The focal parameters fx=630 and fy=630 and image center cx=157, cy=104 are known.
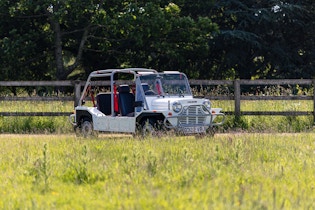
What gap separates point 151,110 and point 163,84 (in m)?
1.06

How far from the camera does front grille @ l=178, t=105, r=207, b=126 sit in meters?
14.1

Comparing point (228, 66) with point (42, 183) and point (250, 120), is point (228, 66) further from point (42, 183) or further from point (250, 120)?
point (42, 183)

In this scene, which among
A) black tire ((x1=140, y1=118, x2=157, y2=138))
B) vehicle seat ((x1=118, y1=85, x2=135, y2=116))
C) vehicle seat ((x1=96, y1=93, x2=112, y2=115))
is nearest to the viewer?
black tire ((x1=140, y1=118, x2=157, y2=138))

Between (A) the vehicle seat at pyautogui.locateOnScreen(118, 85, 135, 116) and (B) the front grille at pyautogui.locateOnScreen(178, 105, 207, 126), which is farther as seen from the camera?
(A) the vehicle seat at pyautogui.locateOnScreen(118, 85, 135, 116)

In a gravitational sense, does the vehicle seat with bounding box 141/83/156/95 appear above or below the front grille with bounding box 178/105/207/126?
above

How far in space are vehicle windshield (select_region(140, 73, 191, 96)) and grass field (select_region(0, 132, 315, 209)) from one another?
380 centimetres

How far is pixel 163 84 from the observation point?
1505 centimetres

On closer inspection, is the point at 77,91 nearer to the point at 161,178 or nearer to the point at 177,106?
the point at 177,106

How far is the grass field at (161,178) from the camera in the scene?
6.36 metres

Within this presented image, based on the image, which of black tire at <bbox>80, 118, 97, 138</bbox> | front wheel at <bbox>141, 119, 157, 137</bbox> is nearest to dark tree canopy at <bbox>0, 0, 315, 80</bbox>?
black tire at <bbox>80, 118, 97, 138</bbox>

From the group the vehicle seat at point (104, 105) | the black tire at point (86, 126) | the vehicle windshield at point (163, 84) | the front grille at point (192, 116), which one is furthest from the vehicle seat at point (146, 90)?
the black tire at point (86, 126)

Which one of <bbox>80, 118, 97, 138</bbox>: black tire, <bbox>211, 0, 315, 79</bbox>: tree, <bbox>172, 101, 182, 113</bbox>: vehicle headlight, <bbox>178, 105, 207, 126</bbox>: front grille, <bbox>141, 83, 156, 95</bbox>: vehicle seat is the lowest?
<bbox>80, 118, 97, 138</bbox>: black tire

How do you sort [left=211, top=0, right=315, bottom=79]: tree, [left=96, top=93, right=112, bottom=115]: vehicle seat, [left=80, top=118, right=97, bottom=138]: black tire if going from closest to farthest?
[left=80, top=118, right=97, bottom=138]: black tire → [left=96, top=93, right=112, bottom=115]: vehicle seat → [left=211, top=0, right=315, bottom=79]: tree

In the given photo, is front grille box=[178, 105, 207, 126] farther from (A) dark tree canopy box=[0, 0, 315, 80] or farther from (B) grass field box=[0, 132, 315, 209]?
(A) dark tree canopy box=[0, 0, 315, 80]
